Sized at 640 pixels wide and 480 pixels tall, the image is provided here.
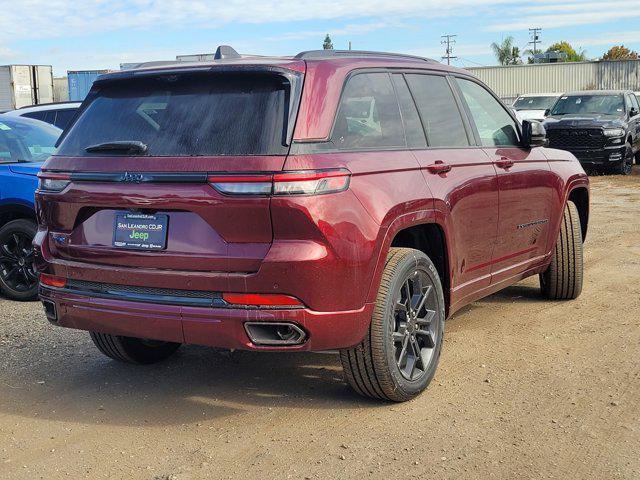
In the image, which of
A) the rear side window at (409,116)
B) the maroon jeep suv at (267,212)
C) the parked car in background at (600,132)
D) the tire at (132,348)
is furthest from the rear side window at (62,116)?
the parked car in background at (600,132)

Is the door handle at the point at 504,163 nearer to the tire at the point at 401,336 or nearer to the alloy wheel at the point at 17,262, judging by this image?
the tire at the point at 401,336

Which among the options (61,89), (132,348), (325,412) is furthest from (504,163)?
(61,89)

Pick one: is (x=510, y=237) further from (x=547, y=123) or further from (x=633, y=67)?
(x=633, y=67)

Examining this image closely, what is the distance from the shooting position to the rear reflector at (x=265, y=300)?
12.6 ft

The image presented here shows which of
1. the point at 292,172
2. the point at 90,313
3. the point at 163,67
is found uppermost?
the point at 163,67

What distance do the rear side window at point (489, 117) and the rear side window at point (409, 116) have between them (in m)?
0.75

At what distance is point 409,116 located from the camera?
188 inches

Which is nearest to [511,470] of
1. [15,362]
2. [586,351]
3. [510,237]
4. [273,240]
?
[273,240]

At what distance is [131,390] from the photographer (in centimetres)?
486

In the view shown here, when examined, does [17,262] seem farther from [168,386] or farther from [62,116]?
[62,116]

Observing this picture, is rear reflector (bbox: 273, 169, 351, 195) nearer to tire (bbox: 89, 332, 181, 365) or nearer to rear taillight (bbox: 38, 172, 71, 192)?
rear taillight (bbox: 38, 172, 71, 192)

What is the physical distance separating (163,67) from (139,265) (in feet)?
3.53

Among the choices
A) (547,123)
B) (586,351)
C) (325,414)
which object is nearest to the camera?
(325,414)

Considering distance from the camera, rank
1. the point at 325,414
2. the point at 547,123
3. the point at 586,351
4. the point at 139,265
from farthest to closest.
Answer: the point at 547,123 < the point at 586,351 < the point at 325,414 < the point at 139,265
